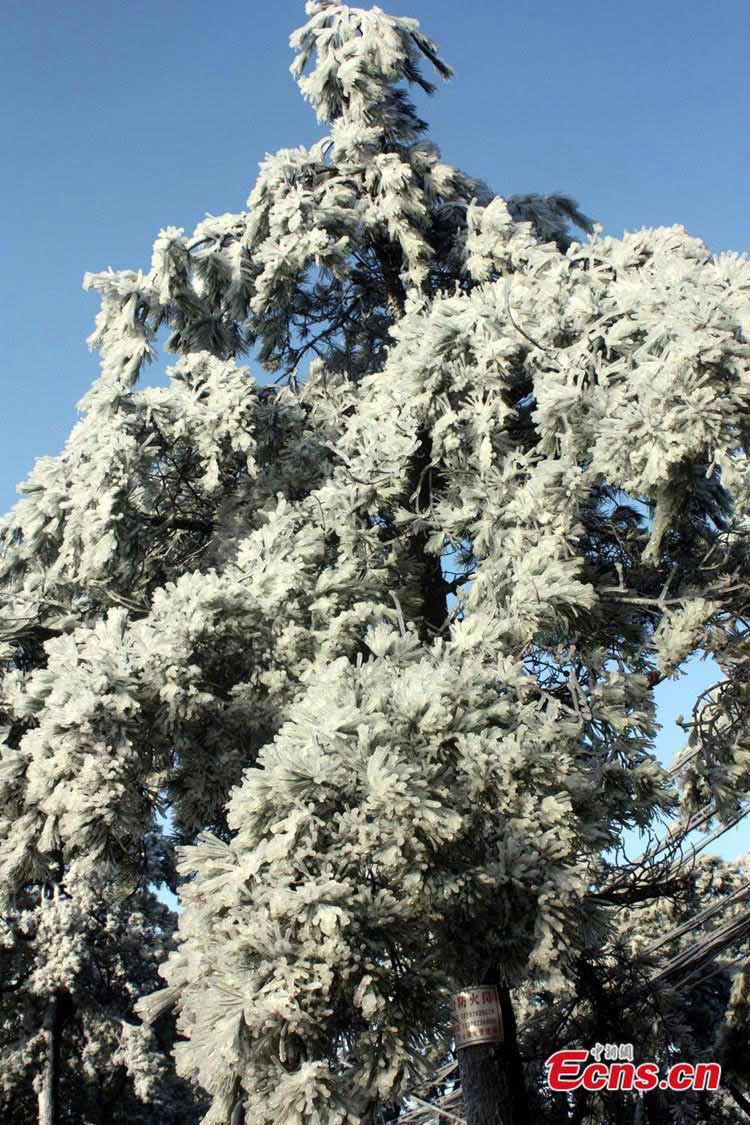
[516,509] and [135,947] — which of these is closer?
[516,509]

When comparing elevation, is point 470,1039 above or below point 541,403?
below

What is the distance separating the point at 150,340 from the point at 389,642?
503 cm

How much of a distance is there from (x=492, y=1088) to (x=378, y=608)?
359cm

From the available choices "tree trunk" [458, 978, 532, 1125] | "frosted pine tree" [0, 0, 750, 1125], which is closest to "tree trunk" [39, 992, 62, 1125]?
"frosted pine tree" [0, 0, 750, 1125]

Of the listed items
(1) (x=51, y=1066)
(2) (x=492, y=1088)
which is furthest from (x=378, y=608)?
(1) (x=51, y=1066)

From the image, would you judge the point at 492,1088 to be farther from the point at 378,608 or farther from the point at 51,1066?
the point at 51,1066

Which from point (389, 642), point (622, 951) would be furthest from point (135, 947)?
point (389, 642)

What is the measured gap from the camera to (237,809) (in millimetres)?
6215

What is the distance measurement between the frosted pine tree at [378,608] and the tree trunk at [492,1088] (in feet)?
0.09

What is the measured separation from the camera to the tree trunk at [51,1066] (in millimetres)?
21219

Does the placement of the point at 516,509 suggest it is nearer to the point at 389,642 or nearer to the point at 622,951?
the point at 389,642

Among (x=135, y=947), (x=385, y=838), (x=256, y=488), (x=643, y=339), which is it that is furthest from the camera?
(x=135, y=947)

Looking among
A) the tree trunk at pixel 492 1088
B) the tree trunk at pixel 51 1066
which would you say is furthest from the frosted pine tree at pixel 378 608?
the tree trunk at pixel 51 1066

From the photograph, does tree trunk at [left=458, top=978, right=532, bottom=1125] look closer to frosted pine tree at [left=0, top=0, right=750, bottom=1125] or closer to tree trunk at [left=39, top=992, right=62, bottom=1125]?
frosted pine tree at [left=0, top=0, right=750, bottom=1125]
